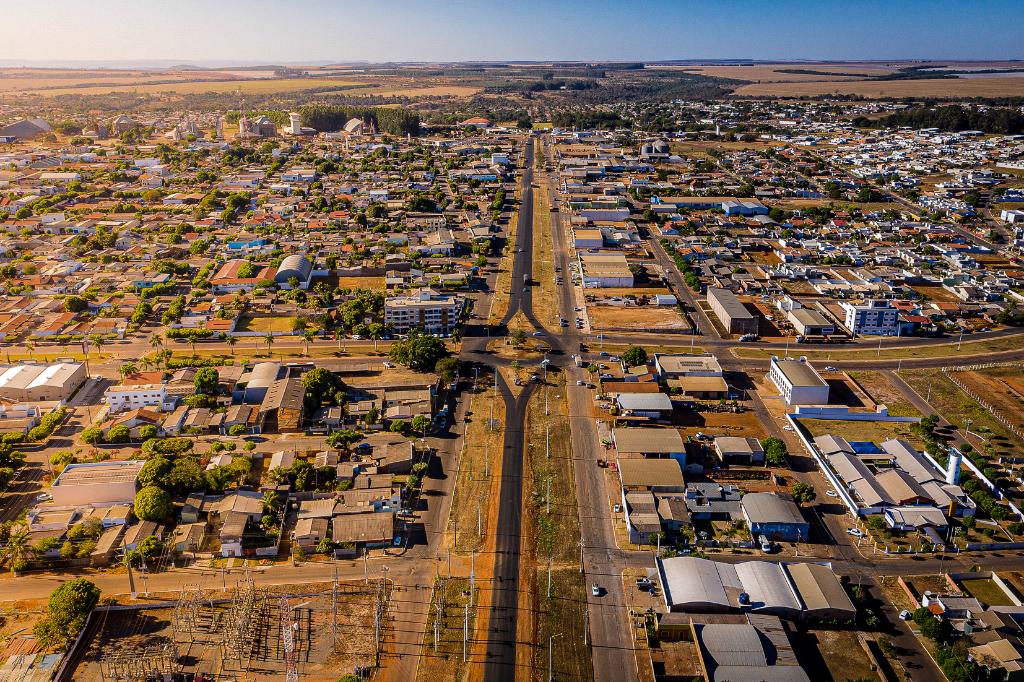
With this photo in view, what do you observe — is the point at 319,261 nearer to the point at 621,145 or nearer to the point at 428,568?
the point at 428,568

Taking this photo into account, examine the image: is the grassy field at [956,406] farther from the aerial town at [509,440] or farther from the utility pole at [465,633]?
the utility pole at [465,633]

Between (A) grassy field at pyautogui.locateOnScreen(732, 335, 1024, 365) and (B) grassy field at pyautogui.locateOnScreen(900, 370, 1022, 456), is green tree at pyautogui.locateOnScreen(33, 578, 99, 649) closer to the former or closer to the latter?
(A) grassy field at pyautogui.locateOnScreen(732, 335, 1024, 365)

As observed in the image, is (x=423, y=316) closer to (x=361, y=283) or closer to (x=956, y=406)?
(x=361, y=283)

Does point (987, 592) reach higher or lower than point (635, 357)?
lower

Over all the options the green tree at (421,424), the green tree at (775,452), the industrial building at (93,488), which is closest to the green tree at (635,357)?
the green tree at (775,452)

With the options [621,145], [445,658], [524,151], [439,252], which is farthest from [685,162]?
[445,658]

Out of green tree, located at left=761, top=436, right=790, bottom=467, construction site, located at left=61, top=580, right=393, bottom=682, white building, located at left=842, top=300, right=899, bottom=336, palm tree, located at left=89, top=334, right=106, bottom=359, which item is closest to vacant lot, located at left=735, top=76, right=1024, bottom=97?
white building, located at left=842, top=300, right=899, bottom=336

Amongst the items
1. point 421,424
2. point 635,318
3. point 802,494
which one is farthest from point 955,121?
point 421,424

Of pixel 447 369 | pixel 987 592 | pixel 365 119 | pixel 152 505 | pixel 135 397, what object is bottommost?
pixel 987 592

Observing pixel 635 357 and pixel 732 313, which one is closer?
pixel 635 357
